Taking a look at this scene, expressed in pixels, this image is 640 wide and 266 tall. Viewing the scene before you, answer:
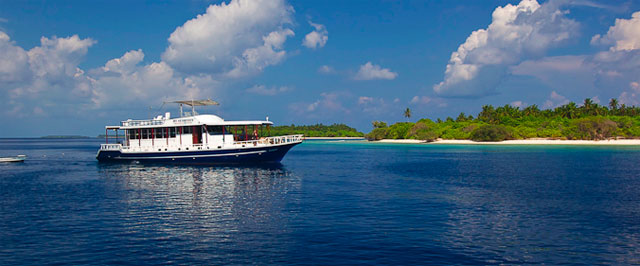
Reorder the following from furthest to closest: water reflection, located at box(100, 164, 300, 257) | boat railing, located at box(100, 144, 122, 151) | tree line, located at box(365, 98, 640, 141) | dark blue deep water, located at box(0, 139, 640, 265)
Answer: tree line, located at box(365, 98, 640, 141) < boat railing, located at box(100, 144, 122, 151) < water reflection, located at box(100, 164, 300, 257) < dark blue deep water, located at box(0, 139, 640, 265)

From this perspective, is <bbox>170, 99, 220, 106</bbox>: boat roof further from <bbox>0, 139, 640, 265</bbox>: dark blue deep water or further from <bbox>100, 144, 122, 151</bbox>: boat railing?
<bbox>0, 139, 640, 265</bbox>: dark blue deep water

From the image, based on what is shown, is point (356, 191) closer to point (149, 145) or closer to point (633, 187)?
point (633, 187)

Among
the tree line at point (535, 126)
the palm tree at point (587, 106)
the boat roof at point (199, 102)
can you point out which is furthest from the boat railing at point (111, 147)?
the palm tree at point (587, 106)

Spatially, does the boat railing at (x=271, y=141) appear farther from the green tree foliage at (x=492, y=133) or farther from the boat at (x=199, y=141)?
the green tree foliage at (x=492, y=133)

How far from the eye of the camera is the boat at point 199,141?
51906mm

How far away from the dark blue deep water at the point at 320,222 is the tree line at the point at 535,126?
98.1 m

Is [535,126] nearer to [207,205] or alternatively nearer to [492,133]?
[492,133]

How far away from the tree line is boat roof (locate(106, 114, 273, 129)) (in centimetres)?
10499

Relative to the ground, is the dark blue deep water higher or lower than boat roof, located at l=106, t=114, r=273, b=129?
lower

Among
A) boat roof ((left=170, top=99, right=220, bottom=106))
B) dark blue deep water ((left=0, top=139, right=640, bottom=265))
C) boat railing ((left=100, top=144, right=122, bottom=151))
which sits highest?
boat roof ((left=170, top=99, right=220, bottom=106))

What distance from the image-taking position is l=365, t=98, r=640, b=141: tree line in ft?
397

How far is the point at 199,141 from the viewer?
177 feet

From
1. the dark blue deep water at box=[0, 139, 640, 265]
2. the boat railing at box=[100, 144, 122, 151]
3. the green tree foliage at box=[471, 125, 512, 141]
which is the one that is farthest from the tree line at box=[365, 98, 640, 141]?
the boat railing at box=[100, 144, 122, 151]

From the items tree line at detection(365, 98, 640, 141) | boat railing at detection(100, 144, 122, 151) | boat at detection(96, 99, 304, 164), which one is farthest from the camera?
tree line at detection(365, 98, 640, 141)
